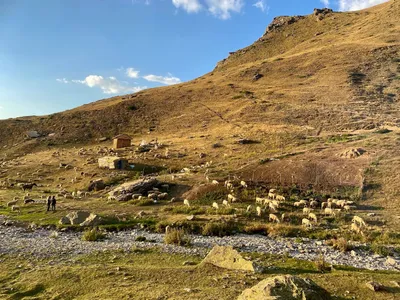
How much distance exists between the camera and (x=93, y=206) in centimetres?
3209

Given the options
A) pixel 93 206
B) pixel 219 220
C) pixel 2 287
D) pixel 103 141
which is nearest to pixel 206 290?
Result: pixel 2 287

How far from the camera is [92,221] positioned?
84.2 feet

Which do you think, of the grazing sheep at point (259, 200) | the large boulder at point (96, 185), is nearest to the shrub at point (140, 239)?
the grazing sheep at point (259, 200)

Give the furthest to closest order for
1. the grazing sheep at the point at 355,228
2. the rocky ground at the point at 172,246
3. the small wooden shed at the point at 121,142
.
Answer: the small wooden shed at the point at 121,142, the grazing sheep at the point at 355,228, the rocky ground at the point at 172,246

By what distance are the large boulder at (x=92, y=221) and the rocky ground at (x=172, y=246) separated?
5.72 feet

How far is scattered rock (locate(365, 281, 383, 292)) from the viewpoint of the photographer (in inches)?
476

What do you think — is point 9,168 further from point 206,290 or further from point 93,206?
point 206,290

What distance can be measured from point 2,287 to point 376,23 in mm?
127201

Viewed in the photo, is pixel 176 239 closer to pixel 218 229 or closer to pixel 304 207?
pixel 218 229

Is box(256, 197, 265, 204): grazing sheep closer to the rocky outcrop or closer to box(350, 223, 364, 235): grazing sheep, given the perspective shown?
box(350, 223, 364, 235): grazing sheep

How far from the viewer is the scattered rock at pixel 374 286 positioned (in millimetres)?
12083

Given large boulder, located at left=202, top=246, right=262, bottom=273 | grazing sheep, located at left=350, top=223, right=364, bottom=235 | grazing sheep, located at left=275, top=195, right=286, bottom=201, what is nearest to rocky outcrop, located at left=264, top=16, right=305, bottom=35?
grazing sheep, located at left=275, top=195, right=286, bottom=201

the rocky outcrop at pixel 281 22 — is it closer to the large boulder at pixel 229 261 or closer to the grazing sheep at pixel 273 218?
the grazing sheep at pixel 273 218

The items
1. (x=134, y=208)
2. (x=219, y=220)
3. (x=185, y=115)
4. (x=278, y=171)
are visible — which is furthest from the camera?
(x=185, y=115)
